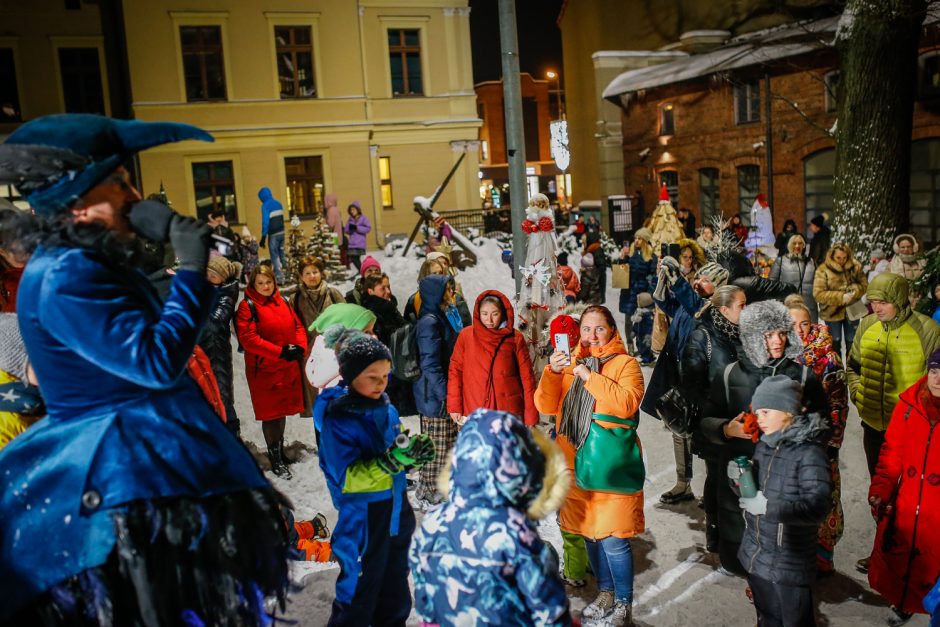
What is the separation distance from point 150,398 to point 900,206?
13.1 m

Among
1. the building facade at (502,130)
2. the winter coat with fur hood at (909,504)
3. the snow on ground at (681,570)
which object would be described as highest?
the building facade at (502,130)

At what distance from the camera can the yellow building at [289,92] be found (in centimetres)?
2572

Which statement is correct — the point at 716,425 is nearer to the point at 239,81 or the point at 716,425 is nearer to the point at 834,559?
the point at 834,559

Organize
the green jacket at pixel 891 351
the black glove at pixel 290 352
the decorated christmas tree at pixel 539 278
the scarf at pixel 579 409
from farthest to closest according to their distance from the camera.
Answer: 1. the decorated christmas tree at pixel 539 278
2. the black glove at pixel 290 352
3. the green jacket at pixel 891 351
4. the scarf at pixel 579 409

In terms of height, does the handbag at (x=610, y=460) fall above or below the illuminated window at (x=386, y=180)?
below

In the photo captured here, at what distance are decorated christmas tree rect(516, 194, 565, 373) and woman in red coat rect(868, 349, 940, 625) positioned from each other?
184 inches

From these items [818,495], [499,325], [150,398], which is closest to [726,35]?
[499,325]

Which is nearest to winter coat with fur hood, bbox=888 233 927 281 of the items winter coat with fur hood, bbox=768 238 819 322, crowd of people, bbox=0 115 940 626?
winter coat with fur hood, bbox=768 238 819 322

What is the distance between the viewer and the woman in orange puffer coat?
436cm

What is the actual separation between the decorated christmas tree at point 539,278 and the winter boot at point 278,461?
3004mm

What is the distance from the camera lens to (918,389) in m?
4.25

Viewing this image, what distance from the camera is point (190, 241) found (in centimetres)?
205

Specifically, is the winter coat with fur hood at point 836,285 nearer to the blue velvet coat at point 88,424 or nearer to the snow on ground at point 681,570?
the snow on ground at point 681,570

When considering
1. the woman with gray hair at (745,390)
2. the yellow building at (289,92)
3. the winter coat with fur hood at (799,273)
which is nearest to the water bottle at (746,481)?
the woman with gray hair at (745,390)
